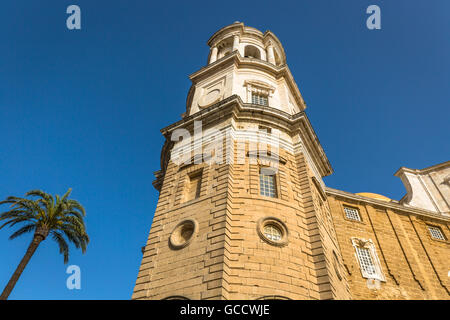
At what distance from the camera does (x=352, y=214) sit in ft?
79.6

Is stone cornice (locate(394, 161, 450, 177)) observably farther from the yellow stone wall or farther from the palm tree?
the palm tree

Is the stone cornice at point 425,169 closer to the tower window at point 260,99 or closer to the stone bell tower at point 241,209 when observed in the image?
the stone bell tower at point 241,209

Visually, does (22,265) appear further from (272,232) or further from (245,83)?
(245,83)

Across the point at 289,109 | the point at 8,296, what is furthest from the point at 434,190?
the point at 8,296

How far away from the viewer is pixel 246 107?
20656 mm

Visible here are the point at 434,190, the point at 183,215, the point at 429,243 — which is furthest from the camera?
the point at 434,190

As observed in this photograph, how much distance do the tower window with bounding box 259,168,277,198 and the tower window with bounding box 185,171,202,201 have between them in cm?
355

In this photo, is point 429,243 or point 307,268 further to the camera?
point 429,243

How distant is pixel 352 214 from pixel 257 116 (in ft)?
36.3

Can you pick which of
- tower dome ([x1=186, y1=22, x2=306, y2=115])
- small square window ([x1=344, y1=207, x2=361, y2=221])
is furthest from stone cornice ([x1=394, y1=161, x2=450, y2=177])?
tower dome ([x1=186, y1=22, x2=306, y2=115])

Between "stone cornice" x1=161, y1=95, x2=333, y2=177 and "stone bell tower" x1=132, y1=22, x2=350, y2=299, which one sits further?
"stone cornice" x1=161, y1=95, x2=333, y2=177

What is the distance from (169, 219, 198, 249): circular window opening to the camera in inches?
582
